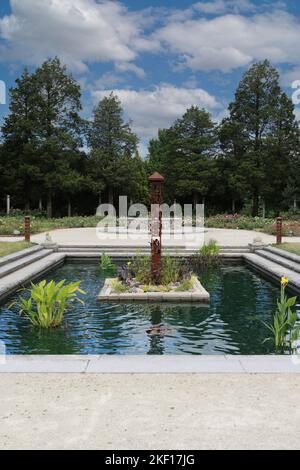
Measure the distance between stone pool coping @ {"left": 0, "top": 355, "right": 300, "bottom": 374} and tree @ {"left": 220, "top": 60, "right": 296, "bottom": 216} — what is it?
33.7m

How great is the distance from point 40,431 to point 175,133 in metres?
41.8

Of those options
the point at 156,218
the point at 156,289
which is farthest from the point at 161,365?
the point at 156,218

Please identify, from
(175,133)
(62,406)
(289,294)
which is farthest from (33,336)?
(175,133)

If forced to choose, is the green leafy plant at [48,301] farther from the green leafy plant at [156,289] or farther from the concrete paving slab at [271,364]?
the concrete paving slab at [271,364]

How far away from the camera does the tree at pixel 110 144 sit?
1588 inches

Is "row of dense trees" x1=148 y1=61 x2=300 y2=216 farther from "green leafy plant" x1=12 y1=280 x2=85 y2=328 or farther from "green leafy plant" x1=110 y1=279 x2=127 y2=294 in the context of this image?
"green leafy plant" x1=12 y1=280 x2=85 y2=328

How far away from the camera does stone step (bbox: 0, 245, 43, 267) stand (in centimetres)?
1187

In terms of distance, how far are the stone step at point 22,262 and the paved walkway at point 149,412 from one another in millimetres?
7116

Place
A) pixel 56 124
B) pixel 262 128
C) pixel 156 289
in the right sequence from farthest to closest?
1. pixel 262 128
2. pixel 56 124
3. pixel 156 289

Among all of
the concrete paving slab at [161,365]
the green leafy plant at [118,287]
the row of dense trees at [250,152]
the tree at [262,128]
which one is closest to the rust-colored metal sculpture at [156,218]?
the green leafy plant at [118,287]

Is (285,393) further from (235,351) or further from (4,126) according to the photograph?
(4,126)

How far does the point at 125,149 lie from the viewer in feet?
138

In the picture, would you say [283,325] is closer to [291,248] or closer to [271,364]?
[271,364]

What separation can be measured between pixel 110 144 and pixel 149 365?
38367 mm
